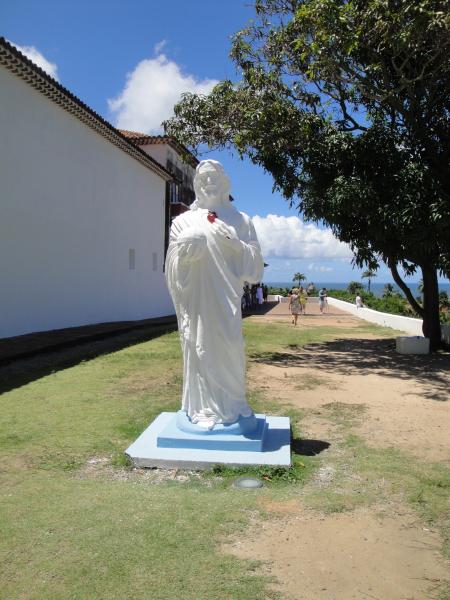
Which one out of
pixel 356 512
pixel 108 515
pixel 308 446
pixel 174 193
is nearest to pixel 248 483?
pixel 356 512

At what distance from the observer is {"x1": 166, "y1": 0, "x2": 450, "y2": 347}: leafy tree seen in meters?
9.73

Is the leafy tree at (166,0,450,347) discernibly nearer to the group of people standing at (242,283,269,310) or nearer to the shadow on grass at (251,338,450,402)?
the shadow on grass at (251,338,450,402)

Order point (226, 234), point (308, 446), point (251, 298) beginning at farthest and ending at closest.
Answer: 1. point (251, 298)
2. point (308, 446)
3. point (226, 234)

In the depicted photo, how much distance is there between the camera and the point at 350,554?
2857mm

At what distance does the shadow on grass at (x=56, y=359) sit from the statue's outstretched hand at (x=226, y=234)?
4430 mm

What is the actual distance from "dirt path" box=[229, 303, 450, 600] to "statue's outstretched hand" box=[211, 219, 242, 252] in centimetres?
196

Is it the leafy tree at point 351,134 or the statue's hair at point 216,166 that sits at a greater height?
the leafy tree at point 351,134

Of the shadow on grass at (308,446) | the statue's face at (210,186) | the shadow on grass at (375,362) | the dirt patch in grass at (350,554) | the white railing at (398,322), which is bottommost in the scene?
the dirt patch in grass at (350,554)

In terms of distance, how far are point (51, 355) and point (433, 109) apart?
9579 mm

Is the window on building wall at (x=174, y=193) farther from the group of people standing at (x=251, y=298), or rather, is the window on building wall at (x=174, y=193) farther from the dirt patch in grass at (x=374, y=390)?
the dirt patch in grass at (x=374, y=390)

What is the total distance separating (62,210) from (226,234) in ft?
35.5

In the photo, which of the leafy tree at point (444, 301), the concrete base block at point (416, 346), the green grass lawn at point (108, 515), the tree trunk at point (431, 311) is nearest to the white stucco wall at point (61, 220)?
the green grass lawn at point (108, 515)

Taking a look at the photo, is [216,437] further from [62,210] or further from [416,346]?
[62,210]

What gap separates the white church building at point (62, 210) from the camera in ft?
37.7
